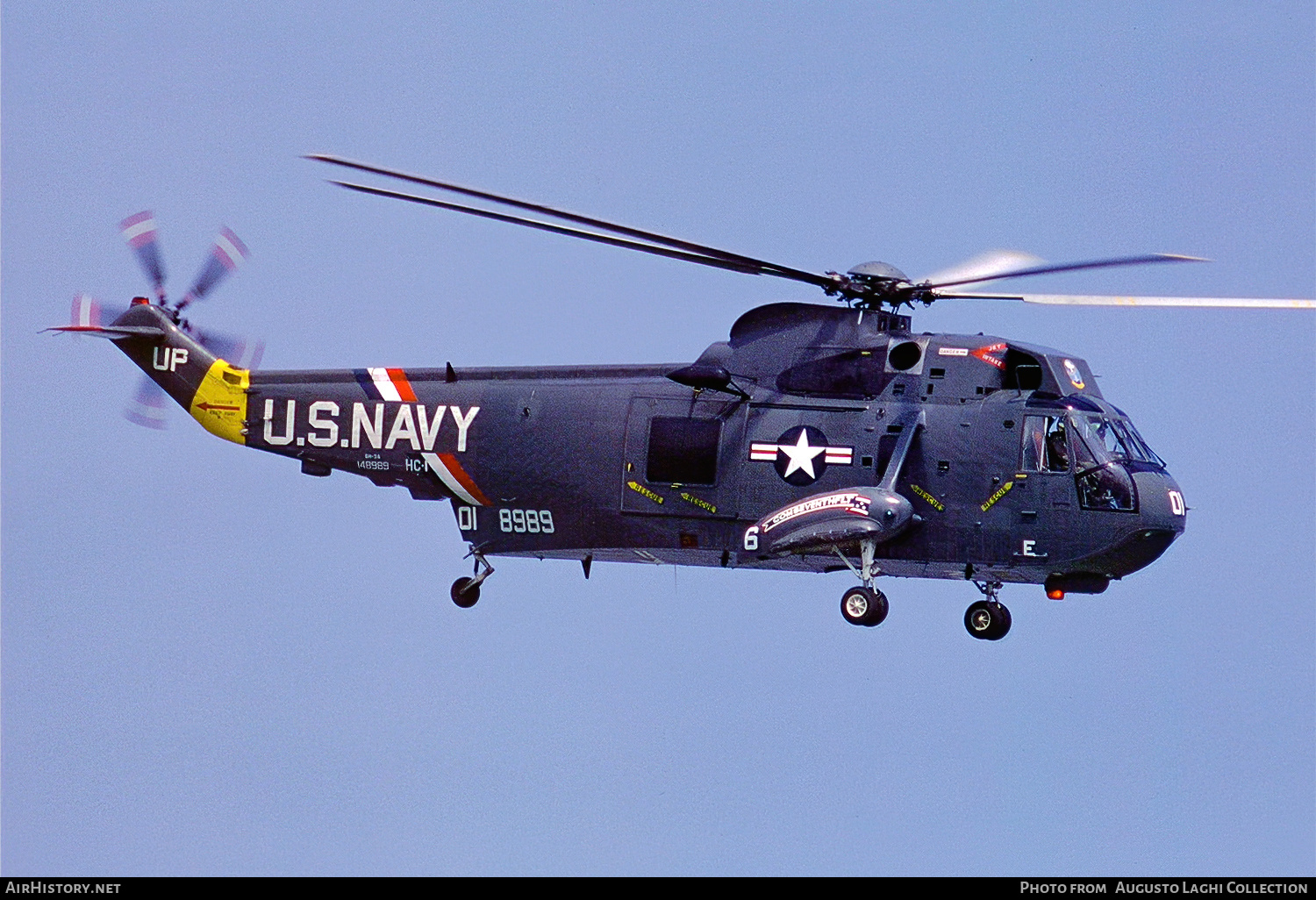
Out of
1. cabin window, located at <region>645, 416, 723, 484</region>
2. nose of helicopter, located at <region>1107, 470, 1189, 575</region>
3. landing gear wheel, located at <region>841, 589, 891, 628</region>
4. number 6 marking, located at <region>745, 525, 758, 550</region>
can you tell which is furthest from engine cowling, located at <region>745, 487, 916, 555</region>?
nose of helicopter, located at <region>1107, 470, 1189, 575</region>

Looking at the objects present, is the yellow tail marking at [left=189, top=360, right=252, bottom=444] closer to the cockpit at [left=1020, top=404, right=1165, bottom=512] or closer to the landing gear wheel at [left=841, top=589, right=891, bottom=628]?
the landing gear wheel at [left=841, top=589, right=891, bottom=628]

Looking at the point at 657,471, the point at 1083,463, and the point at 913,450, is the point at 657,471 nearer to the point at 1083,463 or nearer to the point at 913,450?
the point at 913,450

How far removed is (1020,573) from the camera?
2559 centimetres

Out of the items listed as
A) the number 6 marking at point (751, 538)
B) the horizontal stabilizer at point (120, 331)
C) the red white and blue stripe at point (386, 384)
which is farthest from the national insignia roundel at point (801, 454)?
the horizontal stabilizer at point (120, 331)

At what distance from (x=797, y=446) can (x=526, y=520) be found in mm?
4080

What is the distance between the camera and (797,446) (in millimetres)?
25906

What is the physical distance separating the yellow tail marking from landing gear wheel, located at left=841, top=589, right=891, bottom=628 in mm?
9543

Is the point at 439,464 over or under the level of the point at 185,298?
under

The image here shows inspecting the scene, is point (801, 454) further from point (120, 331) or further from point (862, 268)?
point (120, 331)

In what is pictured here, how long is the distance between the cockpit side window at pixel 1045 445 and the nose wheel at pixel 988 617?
1.96 metres

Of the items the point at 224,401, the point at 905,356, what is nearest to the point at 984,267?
the point at 905,356

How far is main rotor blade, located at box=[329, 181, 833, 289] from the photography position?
24.2 meters
